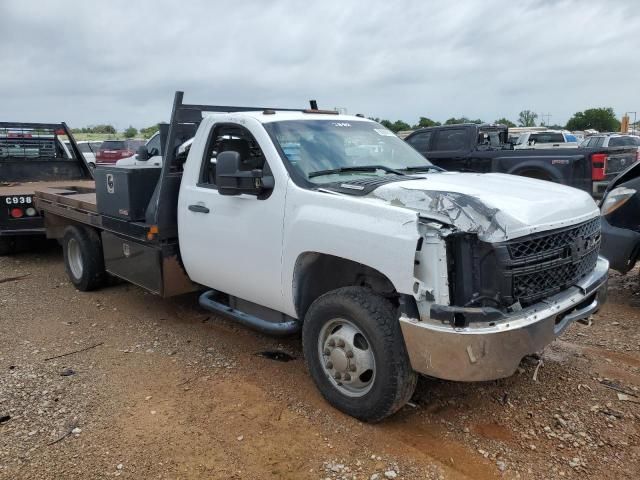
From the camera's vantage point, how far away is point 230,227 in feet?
14.3

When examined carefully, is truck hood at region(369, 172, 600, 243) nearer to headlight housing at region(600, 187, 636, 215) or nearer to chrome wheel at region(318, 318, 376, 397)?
chrome wheel at region(318, 318, 376, 397)

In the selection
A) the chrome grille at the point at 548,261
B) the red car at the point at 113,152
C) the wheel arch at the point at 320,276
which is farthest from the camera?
the red car at the point at 113,152

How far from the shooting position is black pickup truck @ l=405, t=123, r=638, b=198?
10.3 m

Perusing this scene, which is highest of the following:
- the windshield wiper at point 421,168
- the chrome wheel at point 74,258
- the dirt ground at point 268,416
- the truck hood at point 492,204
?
the windshield wiper at point 421,168

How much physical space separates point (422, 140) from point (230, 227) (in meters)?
9.06

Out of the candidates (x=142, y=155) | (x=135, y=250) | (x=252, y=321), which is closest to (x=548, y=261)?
(x=252, y=321)

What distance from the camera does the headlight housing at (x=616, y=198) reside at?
5543 mm

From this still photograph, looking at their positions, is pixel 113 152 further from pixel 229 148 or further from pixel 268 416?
pixel 268 416

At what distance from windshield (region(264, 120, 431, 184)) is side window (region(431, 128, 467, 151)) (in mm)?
7483

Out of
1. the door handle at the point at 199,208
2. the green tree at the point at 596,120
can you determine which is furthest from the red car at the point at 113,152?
the green tree at the point at 596,120

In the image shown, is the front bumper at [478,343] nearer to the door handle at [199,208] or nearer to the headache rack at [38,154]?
the door handle at [199,208]

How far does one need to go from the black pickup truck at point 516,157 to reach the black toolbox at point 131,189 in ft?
22.9

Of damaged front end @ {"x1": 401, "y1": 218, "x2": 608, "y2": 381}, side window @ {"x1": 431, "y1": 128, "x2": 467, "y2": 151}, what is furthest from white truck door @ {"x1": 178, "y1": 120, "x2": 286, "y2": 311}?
side window @ {"x1": 431, "y1": 128, "x2": 467, "y2": 151}

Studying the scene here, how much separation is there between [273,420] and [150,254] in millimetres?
2118
